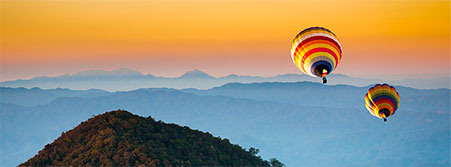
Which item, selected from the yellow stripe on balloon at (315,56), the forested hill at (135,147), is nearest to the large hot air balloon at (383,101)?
the yellow stripe on balloon at (315,56)

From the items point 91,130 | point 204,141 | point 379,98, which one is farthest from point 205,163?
point 379,98

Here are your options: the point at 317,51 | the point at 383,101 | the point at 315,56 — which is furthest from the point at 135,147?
the point at 383,101

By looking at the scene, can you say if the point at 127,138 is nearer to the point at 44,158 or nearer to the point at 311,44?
the point at 44,158

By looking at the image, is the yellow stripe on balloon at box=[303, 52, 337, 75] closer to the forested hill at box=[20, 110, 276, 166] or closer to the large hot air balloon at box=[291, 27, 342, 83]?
the large hot air balloon at box=[291, 27, 342, 83]

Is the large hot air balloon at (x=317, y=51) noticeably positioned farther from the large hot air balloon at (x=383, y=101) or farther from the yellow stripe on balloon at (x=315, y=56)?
the large hot air balloon at (x=383, y=101)

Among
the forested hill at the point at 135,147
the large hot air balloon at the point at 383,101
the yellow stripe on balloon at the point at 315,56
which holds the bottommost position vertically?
the forested hill at the point at 135,147

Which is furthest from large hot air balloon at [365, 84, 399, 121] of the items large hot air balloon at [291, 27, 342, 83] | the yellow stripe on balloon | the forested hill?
the forested hill
